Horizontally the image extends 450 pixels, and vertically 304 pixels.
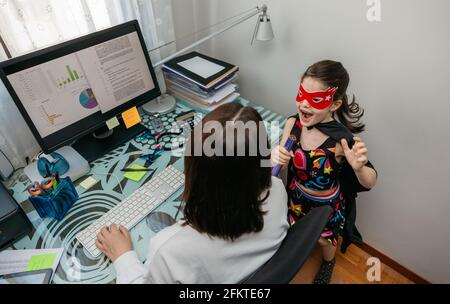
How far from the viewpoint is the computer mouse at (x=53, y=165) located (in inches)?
40.6

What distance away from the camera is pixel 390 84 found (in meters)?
1.11

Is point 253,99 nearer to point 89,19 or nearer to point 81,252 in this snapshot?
point 89,19

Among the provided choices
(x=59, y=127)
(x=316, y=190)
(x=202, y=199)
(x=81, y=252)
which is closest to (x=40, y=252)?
(x=81, y=252)

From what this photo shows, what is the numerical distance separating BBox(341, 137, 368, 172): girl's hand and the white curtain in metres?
1.05

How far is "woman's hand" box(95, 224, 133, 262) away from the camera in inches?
32.8

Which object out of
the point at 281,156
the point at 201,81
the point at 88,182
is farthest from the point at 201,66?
the point at 88,182

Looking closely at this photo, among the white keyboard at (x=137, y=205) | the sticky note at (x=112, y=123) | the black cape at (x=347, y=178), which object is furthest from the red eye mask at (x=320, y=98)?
the sticky note at (x=112, y=123)

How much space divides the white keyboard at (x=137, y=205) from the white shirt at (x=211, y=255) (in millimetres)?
253

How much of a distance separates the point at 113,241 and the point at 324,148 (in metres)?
0.78

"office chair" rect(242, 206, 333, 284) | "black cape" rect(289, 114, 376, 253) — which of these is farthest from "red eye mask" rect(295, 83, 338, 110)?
"office chair" rect(242, 206, 333, 284)

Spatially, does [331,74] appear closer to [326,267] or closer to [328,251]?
[328,251]

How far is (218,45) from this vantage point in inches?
65.8

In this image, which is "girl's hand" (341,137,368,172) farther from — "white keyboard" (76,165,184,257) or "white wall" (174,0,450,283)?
"white keyboard" (76,165,184,257)

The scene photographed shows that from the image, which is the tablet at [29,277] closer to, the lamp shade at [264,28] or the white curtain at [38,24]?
the white curtain at [38,24]
